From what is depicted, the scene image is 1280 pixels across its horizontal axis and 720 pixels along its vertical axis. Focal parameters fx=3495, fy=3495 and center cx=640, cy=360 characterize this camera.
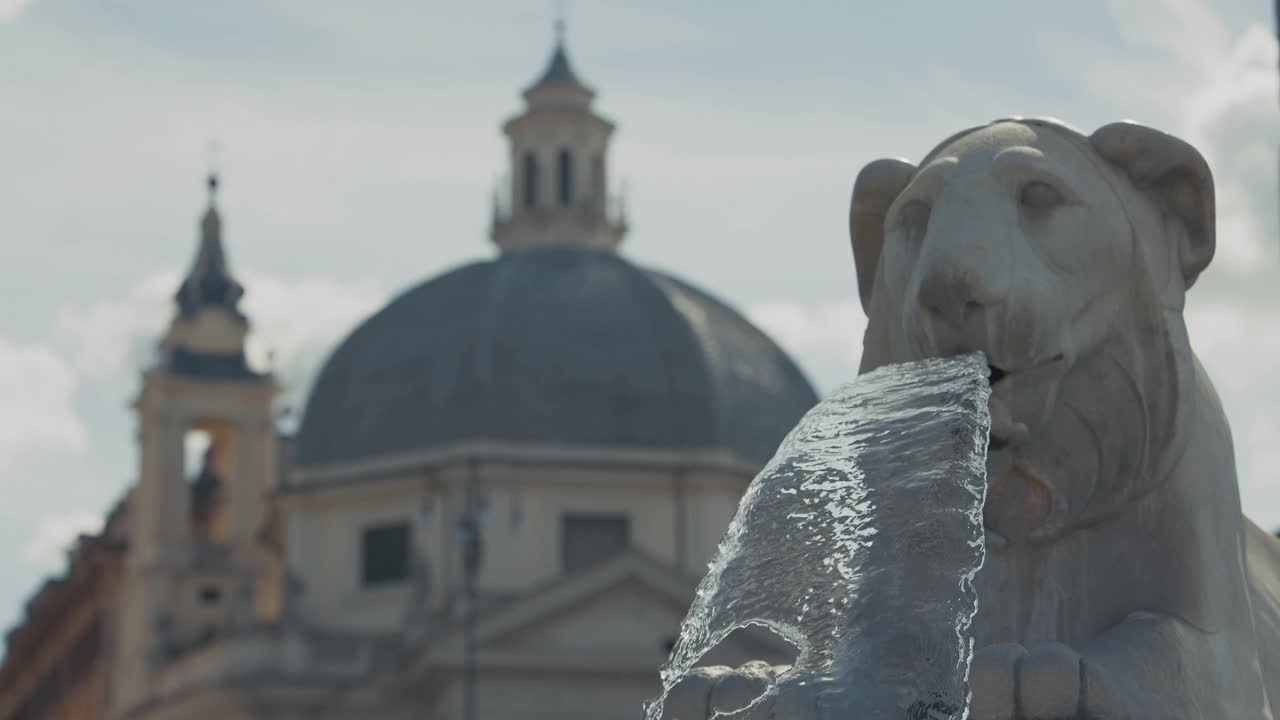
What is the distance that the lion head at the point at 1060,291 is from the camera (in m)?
6.26

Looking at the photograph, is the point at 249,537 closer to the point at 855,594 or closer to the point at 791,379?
the point at 791,379

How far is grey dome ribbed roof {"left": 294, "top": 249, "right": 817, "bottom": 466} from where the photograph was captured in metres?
83.9

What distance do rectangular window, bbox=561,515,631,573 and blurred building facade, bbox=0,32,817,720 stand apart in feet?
0.25

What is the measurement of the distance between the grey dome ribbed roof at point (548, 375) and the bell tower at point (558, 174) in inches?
143

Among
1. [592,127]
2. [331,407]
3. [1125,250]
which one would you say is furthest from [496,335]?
[1125,250]

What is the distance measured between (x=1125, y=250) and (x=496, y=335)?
79656 mm

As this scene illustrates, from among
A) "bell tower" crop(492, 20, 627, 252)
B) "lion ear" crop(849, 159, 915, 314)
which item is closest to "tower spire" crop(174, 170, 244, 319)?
"bell tower" crop(492, 20, 627, 252)

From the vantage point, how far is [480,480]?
269 ft

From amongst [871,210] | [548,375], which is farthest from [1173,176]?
[548,375]

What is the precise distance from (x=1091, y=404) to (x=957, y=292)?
0.39 m

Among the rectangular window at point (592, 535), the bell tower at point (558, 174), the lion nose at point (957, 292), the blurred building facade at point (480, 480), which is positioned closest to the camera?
the lion nose at point (957, 292)

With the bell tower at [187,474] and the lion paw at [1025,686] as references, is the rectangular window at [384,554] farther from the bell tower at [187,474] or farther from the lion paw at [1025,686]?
the lion paw at [1025,686]

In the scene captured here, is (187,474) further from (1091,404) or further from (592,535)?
(1091,404)

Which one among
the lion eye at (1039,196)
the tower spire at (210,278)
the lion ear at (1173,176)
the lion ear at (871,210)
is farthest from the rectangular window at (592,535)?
the lion eye at (1039,196)
